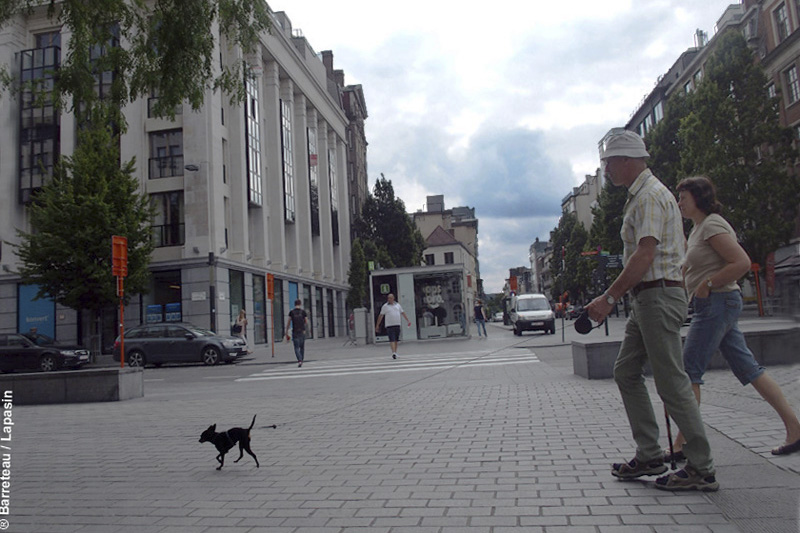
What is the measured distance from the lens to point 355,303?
50188 millimetres

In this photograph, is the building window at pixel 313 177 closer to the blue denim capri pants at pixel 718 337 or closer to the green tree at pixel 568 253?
the green tree at pixel 568 253

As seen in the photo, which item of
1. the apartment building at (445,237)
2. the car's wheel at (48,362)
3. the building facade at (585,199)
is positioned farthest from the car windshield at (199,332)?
the building facade at (585,199)

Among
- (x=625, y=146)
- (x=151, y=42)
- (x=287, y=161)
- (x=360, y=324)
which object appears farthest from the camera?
(x=287, y=161)

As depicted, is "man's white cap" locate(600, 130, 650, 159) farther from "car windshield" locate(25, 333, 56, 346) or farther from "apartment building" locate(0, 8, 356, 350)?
"car windshield" locate(25, 333, 56, 346)

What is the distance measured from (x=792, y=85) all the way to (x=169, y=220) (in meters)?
31.3

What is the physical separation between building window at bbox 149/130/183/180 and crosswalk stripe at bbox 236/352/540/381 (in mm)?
15967

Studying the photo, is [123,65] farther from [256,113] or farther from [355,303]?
[355,303]

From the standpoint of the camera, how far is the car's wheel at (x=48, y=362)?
22141mm

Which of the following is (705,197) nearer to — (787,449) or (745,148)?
(787,449)

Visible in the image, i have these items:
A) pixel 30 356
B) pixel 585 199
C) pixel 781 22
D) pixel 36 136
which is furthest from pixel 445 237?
pixel 30 356

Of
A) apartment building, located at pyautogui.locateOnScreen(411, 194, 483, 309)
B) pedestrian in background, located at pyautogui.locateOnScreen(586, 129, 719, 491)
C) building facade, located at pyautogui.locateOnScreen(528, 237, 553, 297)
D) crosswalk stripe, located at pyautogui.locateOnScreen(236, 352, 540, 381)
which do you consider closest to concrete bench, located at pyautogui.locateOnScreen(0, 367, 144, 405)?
crosswalk stripe, located at pyautogui.locateOnScreen(236, 352, 540, 381)

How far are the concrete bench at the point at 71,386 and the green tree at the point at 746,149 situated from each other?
1062 inches

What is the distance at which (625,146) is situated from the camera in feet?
13.8

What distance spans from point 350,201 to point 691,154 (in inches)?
1448
